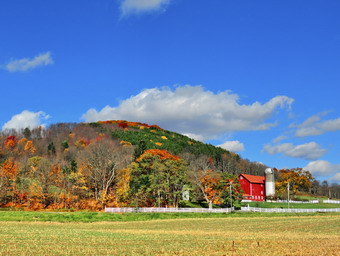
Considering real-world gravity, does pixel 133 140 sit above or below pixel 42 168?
above

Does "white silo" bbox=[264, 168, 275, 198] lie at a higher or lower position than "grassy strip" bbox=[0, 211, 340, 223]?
higher

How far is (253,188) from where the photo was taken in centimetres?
11125

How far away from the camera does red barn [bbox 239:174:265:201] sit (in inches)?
4345

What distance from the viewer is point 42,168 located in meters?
89.7

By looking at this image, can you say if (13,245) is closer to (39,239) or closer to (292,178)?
(39,239)

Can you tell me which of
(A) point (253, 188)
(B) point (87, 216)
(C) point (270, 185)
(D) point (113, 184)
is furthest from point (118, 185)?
(C) point (270, 185)

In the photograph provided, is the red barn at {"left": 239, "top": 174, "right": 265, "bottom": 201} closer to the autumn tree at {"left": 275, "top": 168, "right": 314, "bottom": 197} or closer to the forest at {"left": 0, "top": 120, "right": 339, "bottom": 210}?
the autumn tree at {"left": 275, "top": 168, "right": 314, "bottom": 197}

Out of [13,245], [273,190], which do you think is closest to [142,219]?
[13,245]

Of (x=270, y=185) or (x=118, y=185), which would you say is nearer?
(x=118, y=185)

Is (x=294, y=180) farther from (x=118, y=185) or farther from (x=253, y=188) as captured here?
(x=118, y=185)

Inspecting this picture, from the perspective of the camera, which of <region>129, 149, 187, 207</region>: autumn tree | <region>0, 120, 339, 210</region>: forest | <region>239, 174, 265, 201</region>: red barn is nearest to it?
<region>129, 149, 187, 207</region>: autumn tree

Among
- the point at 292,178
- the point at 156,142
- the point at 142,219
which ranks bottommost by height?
the point at 142,219

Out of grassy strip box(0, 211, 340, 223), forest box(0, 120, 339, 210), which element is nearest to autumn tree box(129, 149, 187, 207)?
forest box(0, 120, 339, 210)

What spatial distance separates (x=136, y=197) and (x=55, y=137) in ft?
360
